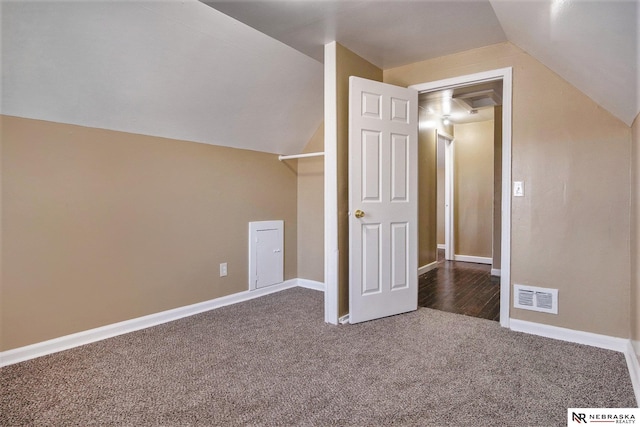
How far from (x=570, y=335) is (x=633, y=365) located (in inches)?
19.5

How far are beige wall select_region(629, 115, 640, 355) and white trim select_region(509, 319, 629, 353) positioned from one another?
0.21 meters

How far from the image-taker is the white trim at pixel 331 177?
255 centimetres

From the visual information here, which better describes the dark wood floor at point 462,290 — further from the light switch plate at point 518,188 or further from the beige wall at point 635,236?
the light switch plate at point 518,188

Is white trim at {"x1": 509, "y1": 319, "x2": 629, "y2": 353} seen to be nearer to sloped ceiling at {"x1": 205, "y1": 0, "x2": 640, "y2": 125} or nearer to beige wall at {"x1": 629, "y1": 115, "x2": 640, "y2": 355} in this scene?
beige wall at {"x1": 629, "y1": 115, "x2": 640, "y2": 355}

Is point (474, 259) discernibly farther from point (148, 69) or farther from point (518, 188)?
point (148, 69)

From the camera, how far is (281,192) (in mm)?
3664

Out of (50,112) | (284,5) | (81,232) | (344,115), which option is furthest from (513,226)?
(50,112)

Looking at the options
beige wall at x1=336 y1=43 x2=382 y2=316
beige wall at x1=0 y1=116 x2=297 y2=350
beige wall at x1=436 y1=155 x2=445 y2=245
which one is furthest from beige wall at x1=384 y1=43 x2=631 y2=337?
beige wall at x1=436 y1=155 x2=445 y2=245

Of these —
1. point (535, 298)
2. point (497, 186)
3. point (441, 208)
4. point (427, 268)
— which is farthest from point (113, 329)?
point (441, 208)

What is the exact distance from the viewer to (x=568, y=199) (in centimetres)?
226

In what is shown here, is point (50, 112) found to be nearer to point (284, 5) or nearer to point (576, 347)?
point (284, 5)

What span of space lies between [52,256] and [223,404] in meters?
1.53

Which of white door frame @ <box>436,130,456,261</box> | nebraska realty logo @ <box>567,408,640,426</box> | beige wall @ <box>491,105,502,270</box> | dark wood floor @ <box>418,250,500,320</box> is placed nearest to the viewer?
nebraska realty logo @ <box>567,408,640,426</box>

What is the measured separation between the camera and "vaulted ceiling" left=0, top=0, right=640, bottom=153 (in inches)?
65.2
